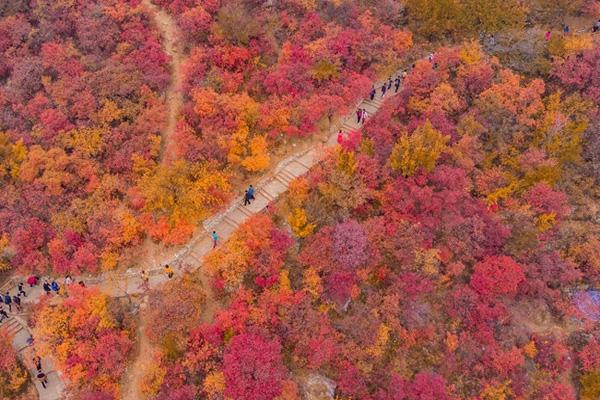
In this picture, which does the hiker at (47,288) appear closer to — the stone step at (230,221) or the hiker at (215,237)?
the hiker at (215,237)

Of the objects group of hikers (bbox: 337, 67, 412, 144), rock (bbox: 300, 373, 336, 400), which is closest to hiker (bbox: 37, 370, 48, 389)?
rock (bbox: 300, 373, 336, 400)

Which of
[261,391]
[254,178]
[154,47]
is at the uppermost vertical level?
[154,47]

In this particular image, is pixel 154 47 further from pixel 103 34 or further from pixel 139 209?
pixel 139 209

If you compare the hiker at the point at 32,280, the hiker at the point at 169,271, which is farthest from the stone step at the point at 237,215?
the hiker at the point at 32,280

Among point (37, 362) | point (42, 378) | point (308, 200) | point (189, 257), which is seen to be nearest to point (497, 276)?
point (308, 200)

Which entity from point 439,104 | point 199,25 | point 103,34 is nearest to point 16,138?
point 103,34

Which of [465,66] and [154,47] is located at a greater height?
[154,47]
